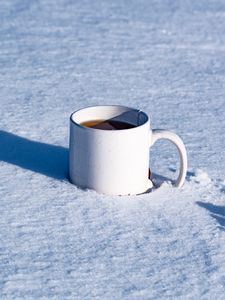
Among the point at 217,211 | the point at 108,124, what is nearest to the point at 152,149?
the point at 108,124

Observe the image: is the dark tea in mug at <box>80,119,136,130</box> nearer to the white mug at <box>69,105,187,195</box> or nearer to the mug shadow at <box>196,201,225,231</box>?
the white mug at <box>69,105,187,195</box>

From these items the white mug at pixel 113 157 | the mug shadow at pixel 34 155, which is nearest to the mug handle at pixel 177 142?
the white mug at pixel 113 157

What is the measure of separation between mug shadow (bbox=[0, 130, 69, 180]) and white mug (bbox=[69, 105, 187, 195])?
83 mm

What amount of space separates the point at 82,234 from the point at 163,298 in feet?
0.70

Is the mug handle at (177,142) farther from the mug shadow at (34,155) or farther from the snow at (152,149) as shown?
the mug shadow at (34,155)

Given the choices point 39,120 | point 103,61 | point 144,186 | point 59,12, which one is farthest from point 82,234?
point 59,12

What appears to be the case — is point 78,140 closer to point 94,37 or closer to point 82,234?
point 82,234

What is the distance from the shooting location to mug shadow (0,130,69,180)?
5.11ft

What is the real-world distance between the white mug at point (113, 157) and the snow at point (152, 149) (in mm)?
24

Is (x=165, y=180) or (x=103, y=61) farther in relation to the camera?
(x=103, y=61)

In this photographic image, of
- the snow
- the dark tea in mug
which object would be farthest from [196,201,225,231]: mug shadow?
the dark tea in mug

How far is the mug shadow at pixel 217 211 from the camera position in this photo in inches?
54.1

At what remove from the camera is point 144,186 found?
1470mm

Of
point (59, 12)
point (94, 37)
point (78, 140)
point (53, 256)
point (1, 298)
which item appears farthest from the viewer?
point (59, 12)
